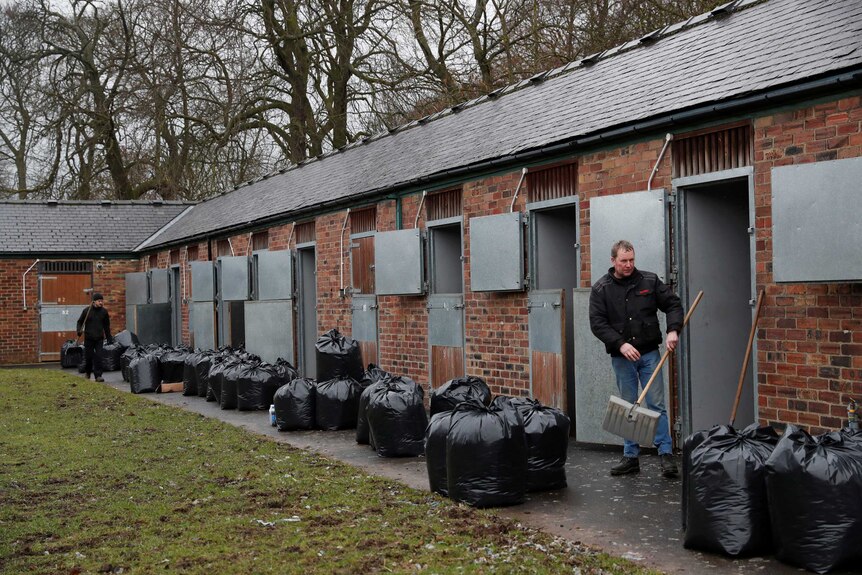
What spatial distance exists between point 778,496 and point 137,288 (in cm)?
2336

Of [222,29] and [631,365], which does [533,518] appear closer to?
[631,365]

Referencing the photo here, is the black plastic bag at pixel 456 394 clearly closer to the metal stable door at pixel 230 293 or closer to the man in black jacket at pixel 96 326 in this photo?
the metal stable door at pixel 230 293

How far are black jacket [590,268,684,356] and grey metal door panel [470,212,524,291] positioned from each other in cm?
277

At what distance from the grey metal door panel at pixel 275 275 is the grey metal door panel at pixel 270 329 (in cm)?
19

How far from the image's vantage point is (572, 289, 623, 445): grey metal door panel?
911 cm

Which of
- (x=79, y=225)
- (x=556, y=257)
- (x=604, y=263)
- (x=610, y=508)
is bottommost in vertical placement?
(x=610, y=508)

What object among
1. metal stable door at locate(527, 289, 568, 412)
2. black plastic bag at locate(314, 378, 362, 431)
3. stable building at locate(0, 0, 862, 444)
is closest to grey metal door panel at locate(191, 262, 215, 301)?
stable building at locate(0, 0, 862, 444)

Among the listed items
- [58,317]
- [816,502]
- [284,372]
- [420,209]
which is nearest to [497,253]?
[420,209]

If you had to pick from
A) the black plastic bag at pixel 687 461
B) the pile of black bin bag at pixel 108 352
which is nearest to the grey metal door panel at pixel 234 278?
the pile of black bin bag at pixel 108 352

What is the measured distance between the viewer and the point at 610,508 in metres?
6.71

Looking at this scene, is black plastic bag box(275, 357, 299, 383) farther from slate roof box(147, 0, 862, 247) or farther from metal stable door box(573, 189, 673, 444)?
metal stable door box(573, 189, 673, 444)

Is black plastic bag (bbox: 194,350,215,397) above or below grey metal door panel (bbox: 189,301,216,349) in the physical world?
below

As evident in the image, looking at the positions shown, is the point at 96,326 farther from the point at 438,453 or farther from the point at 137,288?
the point at 438,453

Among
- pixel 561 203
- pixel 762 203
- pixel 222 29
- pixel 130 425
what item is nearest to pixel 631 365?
pixel 762 203
